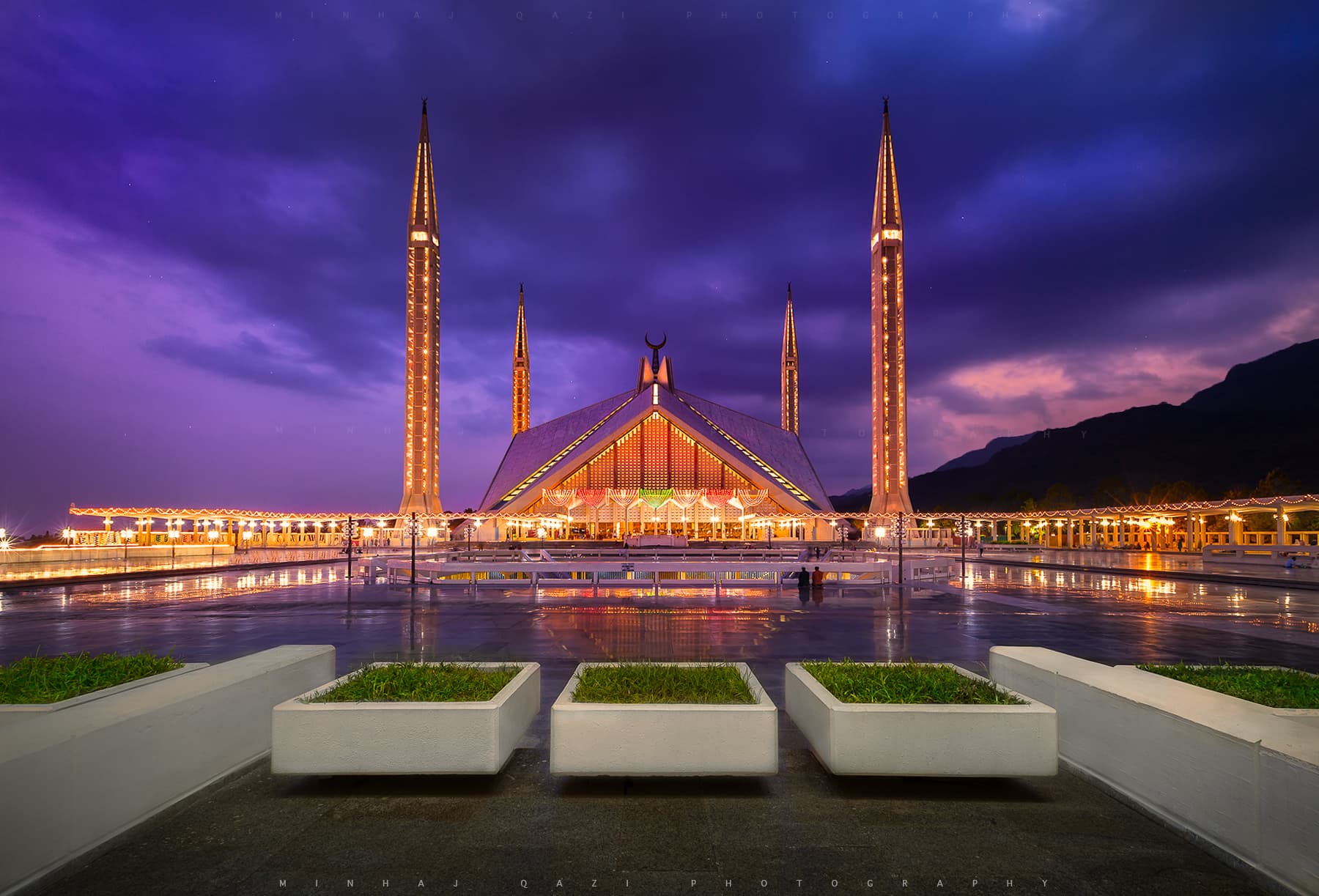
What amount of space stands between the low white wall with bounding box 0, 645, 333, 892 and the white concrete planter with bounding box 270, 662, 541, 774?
56 centimetres

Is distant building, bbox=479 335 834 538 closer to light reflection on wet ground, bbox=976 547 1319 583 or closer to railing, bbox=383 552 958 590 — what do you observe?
light reflection on wet ground, bbox=976 547 1319 583

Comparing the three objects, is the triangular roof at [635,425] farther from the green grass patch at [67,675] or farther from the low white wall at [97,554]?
the green grass patch at [67,675]

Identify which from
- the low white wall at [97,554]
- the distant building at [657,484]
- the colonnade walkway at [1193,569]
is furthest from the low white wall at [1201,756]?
the distant building at [657,484]

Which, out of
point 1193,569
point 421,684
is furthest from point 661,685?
point 1193,569

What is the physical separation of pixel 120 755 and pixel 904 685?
173 inches

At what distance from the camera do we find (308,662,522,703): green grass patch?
14.8 ft

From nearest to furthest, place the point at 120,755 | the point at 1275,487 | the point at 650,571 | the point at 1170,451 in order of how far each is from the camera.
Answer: the point at 120,755 < the point at 650,571 < the point at 1275,487 < the point at 1170,451

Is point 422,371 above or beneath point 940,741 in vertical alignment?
above

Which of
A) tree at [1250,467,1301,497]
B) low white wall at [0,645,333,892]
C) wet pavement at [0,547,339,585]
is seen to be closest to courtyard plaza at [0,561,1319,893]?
low white wall at [0,645,333,892]

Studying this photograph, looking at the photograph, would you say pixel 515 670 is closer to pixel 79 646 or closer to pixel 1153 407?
pixel 79 646

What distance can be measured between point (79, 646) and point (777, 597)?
12351 mm

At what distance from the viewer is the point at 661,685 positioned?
4.75 meters

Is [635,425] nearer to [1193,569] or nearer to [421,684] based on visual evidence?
[1193,569]

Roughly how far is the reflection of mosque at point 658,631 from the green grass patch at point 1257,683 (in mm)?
4397
